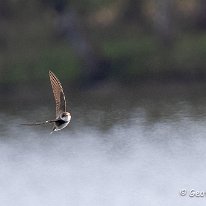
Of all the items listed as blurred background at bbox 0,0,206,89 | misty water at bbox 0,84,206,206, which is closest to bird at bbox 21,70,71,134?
misty water at bbox 0,84,206,206

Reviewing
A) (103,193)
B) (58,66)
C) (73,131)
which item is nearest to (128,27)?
(58,66)

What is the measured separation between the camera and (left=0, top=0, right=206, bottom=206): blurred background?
737 inches

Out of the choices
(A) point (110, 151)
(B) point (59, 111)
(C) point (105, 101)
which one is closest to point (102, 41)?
(C) point (105, 101)

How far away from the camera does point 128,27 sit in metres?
27.6

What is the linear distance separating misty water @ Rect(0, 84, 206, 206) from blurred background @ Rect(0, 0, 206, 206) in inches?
0.8

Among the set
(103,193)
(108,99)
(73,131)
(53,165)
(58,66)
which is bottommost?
(103,193)

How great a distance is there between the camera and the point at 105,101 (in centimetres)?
2402

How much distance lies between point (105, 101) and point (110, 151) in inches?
145

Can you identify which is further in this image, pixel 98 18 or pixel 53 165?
pixel 98 18

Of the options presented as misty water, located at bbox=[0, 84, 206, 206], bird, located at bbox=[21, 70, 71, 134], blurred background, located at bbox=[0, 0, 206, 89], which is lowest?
bird, located at bbox=[21, 70, 71, 134]

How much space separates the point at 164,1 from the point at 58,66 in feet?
9.76

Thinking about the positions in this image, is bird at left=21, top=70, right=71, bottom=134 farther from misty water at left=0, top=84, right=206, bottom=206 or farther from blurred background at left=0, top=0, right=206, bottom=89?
blurred background at left=0, top=0, right=206, bottom=89

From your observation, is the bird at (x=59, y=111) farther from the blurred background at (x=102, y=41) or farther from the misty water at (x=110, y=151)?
the blurred background at (x=102, y=41)

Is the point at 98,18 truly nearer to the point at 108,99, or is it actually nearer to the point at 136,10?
the point at 136,10
